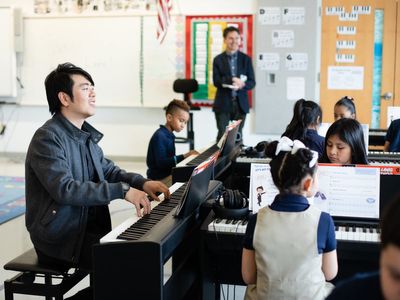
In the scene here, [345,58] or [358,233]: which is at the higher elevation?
[345,58]

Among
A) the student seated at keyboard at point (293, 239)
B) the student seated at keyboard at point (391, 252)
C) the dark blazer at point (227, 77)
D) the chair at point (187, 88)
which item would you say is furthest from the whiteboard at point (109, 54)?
the student seated at keyboard at point (391, 252)

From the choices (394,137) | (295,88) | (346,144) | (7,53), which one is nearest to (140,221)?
(346,144)

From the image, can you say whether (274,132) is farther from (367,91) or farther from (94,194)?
(94,194)

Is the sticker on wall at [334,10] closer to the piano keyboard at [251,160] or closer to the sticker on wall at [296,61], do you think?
the sticker on wall at [296,61]

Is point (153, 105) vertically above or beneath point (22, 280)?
above

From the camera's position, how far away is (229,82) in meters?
6.64

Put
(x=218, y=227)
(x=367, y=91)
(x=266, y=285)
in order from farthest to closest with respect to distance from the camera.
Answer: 1. (x=367, y=91)
2. (x=218, y=227)
3. (x=266, y=285)

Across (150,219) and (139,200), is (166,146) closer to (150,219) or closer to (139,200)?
(139,200)

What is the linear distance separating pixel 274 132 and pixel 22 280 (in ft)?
17.2

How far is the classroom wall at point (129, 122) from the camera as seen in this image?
7.35 metres

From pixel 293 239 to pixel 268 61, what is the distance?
5451 mm

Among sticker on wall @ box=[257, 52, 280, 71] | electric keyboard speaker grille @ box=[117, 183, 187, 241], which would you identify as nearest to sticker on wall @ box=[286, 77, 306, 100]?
sticker on wall @ box=[257, 52, 280, 71]

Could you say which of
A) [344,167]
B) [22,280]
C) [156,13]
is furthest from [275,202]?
[156,13]

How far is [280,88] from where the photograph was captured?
7207 millimetres
